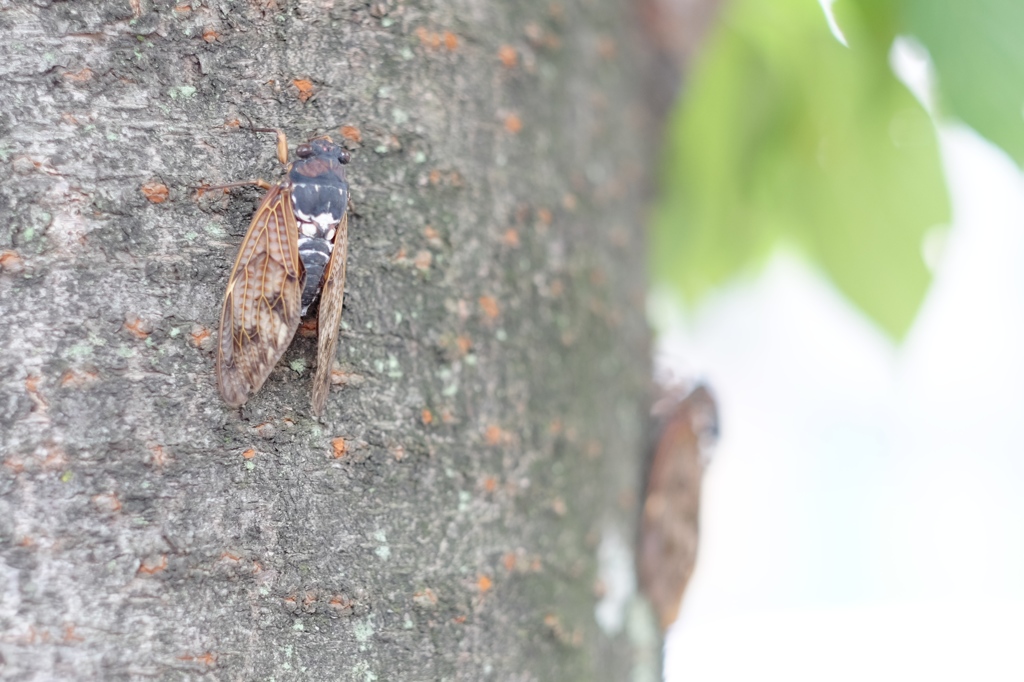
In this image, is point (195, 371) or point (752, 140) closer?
Answer: point (195, 371)

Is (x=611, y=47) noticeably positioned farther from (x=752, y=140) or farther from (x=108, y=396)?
(x=108, y=396)

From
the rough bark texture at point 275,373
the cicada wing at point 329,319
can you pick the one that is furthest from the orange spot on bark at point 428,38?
the cicada wing at point 329,319

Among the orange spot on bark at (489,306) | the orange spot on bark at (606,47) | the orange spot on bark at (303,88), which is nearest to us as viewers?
the orange spot on bark at (303,88)

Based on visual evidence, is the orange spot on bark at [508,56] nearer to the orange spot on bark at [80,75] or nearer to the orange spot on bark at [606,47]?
the orange spot on bark at [606,47]

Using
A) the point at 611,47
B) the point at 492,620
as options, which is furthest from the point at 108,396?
the point at 611,47

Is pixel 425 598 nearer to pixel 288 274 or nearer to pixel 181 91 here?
pixel 288 274

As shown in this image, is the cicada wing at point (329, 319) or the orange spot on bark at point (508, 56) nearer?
the cicada wing at point (329, 319)

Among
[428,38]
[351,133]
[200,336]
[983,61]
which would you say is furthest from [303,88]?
[983,61]
